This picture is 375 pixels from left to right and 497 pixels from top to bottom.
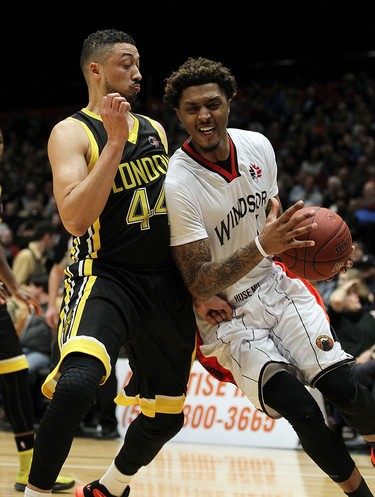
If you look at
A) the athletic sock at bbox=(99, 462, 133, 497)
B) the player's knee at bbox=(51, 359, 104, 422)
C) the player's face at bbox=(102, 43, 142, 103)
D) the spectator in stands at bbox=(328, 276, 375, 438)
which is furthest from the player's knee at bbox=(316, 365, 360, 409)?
the spectator in stands at bbox=(328, 276, 375, 438)

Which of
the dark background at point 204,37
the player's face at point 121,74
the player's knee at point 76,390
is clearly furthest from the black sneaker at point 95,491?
the dark background at point 204,37

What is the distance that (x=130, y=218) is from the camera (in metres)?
3.94

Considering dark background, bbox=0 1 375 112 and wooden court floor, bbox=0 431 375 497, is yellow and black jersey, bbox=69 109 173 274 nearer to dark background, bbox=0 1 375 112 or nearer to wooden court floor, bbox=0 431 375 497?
wooden court floor, bbox=0 431 375 497

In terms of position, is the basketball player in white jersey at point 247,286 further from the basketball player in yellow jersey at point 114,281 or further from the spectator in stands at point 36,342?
the spectator in stands at point 36,342

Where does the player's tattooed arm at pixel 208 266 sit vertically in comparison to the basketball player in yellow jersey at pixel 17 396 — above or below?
above

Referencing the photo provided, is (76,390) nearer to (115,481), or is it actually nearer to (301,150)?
(115,481)

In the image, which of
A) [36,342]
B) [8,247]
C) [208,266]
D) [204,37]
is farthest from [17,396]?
[204,37]

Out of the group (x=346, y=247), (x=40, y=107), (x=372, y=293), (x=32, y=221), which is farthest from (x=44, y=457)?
(x=40, y=107)

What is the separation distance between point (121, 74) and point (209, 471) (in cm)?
323

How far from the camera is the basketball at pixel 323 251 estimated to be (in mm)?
3781

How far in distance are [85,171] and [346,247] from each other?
1.26 meters

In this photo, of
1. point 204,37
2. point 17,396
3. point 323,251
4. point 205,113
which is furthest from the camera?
point 204,37

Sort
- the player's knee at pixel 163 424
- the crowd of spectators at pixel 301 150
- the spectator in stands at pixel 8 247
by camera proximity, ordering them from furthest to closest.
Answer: the spectator in stands at pixel 8 247, the crowd of spectators at pixel 301 150, the player's knee at pixel 163 424

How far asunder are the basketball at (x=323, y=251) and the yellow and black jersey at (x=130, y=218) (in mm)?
644
